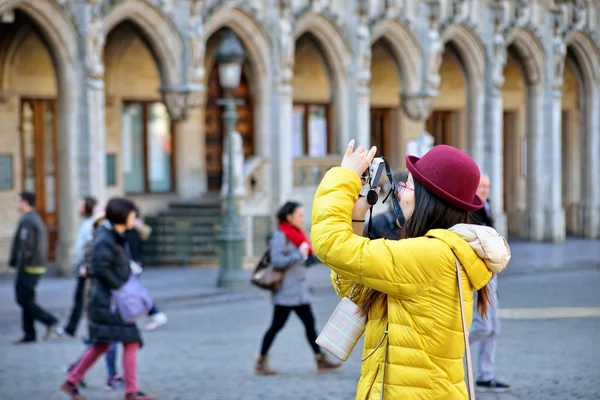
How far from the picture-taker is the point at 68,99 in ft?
64.1

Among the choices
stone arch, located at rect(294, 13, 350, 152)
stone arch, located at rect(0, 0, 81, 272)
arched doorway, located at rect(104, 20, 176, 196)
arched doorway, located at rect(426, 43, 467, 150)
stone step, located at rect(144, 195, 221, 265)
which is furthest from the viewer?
arched doorway, located at rect(426, 43, 467, 150)

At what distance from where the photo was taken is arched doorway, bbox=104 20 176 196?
23469 millimetres

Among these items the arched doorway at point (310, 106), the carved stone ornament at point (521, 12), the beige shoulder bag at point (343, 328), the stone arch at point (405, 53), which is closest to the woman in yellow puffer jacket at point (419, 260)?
the beige shoulder bag at point (343, 328)

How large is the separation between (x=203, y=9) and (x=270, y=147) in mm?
3217

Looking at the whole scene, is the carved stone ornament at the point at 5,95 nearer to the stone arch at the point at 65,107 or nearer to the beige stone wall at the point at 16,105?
the beige stone wall at the point at 16,105

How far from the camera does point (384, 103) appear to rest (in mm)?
28984

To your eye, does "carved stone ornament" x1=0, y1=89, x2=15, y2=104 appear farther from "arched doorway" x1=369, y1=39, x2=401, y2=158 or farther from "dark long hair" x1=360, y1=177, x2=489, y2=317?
"dark long hair" x1=360, y1=177, x2=489, y2=317

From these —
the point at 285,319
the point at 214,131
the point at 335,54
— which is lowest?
the point at 285,319

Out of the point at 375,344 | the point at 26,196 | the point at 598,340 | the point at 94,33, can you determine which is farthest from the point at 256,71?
the point at 375,344

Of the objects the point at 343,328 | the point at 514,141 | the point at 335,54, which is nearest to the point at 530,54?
the point at 514,141

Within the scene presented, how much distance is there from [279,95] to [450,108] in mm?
8812

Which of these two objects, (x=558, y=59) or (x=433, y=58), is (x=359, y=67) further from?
(x=558, y=59)

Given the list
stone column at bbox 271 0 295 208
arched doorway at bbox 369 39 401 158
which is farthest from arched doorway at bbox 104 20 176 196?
arched doorway at bbox 369 39 401 158

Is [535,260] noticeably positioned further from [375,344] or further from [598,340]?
[375,344]
